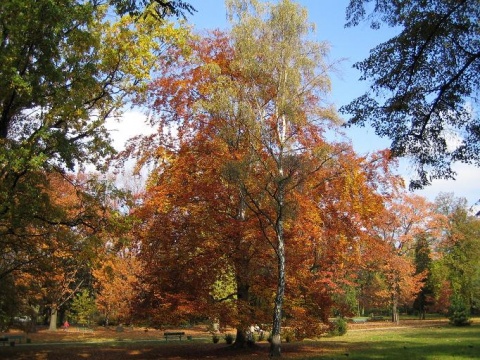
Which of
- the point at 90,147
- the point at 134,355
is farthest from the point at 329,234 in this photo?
the point at 90,147

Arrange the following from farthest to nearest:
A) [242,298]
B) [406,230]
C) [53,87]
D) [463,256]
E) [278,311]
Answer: [463,256], [406,230], [242,298], [278,311], [53,87]

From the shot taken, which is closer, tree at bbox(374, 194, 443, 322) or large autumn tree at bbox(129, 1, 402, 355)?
large autumn tree at bbox(129, 1, 402, 355)

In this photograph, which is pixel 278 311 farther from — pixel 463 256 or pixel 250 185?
pixel 463 256

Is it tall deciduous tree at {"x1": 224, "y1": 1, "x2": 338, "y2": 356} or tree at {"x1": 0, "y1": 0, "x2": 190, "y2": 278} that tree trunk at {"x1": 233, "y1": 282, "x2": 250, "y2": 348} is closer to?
tall deciduous tree at {"x1": 224, "y1": 1, "x2": 338, "y2": 356}

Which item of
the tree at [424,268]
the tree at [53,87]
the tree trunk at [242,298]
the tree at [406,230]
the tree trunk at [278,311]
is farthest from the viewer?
the tree at [424,268]

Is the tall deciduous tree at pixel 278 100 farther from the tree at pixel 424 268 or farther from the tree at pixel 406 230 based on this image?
the tree at pixel 424 268

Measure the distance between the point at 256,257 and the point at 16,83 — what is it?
1155 cm

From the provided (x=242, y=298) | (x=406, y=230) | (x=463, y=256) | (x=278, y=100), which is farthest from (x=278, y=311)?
(x=463, y=256)

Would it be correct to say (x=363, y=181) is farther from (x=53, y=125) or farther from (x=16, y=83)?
(x=16, y=83)

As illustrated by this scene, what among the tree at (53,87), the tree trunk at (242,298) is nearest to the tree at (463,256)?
the tree trunk at (242,298)

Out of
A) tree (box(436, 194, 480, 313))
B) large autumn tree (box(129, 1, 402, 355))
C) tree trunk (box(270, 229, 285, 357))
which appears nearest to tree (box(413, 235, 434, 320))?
tree (box(436, 194, 480, 313))

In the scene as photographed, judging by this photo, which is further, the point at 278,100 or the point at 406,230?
the point at 406,230

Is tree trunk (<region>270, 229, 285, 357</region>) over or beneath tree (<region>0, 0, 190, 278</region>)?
beneath

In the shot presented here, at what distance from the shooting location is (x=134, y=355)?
18984mm
